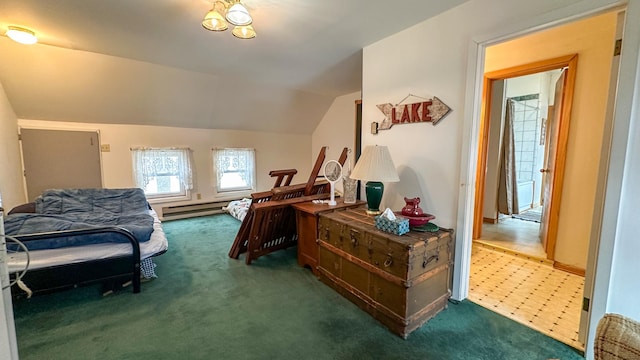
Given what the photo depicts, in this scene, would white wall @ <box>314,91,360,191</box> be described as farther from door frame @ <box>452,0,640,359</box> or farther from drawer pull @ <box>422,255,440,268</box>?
door frame @ <box>452,0,640,359</box>

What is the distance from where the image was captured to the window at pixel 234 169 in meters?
5.48

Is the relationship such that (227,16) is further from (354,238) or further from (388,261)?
(388,261)

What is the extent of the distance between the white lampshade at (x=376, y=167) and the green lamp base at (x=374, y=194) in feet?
0.69

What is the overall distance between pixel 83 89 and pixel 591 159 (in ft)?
20.3

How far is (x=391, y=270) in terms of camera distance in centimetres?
195

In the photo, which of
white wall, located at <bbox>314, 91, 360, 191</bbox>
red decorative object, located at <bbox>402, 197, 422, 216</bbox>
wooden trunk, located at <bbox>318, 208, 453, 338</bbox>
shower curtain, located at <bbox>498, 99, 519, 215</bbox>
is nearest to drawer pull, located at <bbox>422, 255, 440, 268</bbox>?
wooden trunk, located at <bbox>318, 208, 453, 338</bbox>

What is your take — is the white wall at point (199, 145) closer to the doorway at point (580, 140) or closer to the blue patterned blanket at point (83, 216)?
the blue patterned blanket at point (83, 216)

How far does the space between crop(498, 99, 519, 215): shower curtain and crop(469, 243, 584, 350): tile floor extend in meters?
1.59

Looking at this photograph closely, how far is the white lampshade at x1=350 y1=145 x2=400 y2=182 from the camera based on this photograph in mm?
2348

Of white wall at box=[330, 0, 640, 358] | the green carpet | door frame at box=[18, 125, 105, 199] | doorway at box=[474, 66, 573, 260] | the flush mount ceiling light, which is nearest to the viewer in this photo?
white wall at box=[330, 0, 640, 358]

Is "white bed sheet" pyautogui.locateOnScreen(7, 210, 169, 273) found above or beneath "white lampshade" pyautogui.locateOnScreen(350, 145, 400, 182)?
beneath

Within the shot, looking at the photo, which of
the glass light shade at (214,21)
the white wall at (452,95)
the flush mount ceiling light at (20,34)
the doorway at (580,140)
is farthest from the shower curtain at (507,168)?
the flush mount ceiling light at (20,34)

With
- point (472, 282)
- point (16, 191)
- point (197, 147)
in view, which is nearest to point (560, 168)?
point (472, 282)

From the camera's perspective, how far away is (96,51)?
325cm
